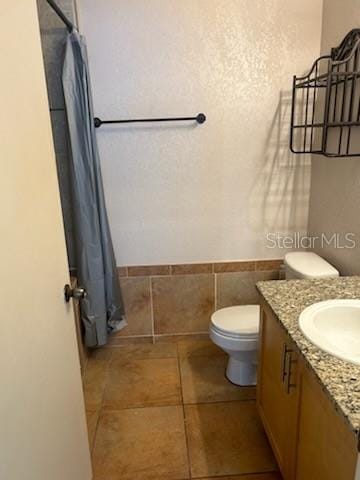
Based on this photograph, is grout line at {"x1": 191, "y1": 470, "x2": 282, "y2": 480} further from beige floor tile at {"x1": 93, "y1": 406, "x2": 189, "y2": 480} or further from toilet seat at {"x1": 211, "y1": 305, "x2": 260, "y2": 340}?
toilet seat at {"x1": 211, "y1": 305, "x2": 260, "y2": 340}

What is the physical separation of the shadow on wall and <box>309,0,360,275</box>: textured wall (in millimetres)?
96

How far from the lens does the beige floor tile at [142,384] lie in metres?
2.13

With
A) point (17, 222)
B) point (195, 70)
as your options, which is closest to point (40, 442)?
point (17, 222)

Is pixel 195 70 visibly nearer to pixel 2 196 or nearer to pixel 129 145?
pixel 129 145

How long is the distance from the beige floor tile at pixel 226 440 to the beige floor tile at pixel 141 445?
2.7 inches

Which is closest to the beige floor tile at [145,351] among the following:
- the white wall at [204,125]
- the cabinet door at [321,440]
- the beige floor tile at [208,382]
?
the beige floor tile at [208,382]

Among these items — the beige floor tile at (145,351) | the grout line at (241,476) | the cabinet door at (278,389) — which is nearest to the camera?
the cabinet door at (278,389)

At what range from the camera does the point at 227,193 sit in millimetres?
2459

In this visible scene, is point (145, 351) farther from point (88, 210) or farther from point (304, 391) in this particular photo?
point (304, 391)

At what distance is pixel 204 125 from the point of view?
2332 millimetres

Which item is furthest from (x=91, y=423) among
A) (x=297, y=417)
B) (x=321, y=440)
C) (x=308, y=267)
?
(x=308, y=267)

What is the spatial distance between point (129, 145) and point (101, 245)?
66 cm

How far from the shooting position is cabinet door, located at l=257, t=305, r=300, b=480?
135 centimetres

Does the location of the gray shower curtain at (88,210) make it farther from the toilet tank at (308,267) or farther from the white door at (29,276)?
the toilet tank at (308,267)
